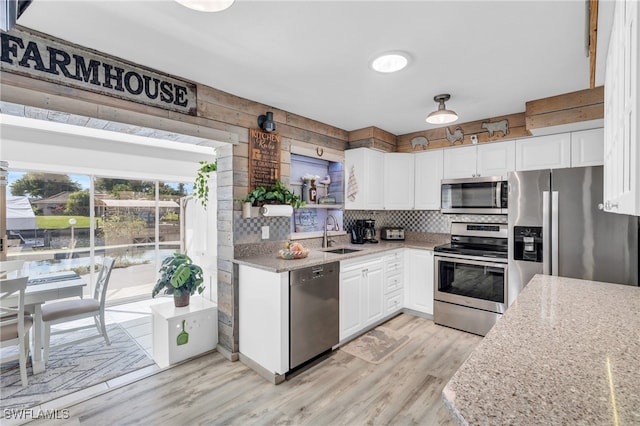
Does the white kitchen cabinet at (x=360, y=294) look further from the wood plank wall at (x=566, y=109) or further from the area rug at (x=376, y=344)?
the wood plank wall at (x=566, y=109)

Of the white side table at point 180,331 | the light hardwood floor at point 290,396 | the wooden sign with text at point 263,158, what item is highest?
the wooden sign with text at point 263,158

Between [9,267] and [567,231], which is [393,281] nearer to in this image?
[567,231]

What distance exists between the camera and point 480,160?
12.0 feet

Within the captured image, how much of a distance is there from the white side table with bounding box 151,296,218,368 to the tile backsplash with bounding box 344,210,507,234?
2083 mm

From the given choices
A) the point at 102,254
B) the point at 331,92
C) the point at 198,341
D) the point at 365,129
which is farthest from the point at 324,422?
the point at 102,254

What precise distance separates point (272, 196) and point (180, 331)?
1444mm

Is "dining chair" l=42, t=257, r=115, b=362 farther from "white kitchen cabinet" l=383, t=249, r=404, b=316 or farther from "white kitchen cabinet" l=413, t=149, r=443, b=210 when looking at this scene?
"white kitchen cabinet" l=413, t=149, r=443, b=210

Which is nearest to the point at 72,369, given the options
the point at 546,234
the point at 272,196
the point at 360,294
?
the point at 272,196

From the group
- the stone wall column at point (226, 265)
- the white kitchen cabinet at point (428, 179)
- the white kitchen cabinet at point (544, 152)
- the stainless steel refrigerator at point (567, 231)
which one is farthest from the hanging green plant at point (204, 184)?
the white kitchen cabinet at point (544, 152)

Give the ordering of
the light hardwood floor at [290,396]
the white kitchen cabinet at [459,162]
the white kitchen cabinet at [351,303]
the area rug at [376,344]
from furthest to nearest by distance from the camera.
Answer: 1. the white kitchen cabinet at [459,162]
2. the white kitchen cabinet at [351,303]
3. the area rug at [376,344]
4. the light hardwood floor at [290,396]

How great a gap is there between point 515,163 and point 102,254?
225 inches

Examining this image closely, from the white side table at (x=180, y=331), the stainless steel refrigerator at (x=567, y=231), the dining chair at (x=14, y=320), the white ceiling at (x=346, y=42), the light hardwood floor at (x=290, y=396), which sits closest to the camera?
the white ceiling at (x=346, y=42)

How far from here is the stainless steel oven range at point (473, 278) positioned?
10.5 ft

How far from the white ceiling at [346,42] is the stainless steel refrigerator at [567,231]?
0.83 metres
